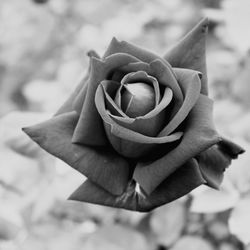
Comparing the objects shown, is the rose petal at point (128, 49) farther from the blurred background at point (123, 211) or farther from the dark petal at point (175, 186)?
the blurred background at point (123, 211)

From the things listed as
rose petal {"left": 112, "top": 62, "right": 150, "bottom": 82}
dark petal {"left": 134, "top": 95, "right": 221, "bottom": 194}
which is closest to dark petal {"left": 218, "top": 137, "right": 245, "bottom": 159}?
dark petal {"left": 134, "top": 95, "right": 221, "bottom": 194}

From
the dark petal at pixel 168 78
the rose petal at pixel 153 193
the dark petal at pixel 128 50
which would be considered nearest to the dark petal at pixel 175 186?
the rose petal at pixel 153 193

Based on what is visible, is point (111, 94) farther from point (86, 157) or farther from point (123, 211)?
point (123, 211)

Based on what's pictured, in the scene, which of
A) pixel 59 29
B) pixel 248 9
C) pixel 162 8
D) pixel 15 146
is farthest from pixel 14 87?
pixel 248 9

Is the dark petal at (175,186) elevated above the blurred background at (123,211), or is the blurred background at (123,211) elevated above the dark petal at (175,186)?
the dark petal at (175,186)

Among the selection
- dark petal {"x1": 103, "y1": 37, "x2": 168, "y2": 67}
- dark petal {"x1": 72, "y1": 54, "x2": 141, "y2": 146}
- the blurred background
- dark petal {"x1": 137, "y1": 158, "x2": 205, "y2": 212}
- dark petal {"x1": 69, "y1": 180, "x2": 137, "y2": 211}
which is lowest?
the blurred background

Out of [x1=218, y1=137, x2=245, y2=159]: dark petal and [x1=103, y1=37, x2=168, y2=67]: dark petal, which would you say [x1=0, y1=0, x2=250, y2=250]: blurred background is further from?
[x1=103, y1=37, x2=168, y2=67]: dark petal

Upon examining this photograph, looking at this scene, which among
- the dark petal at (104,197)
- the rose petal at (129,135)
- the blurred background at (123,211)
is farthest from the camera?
the blurred background at (123,211)

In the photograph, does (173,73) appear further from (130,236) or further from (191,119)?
(130,236)
